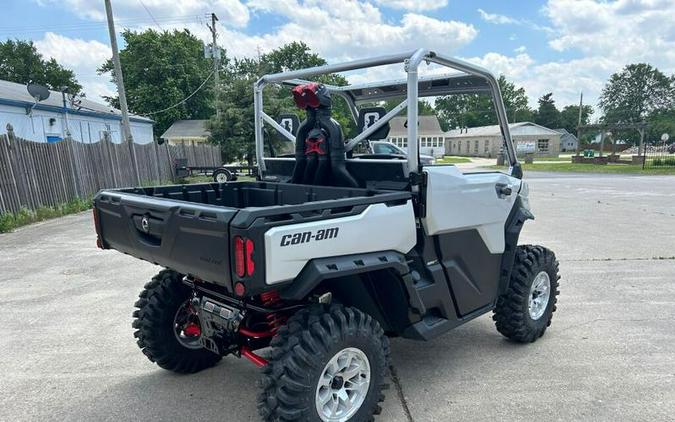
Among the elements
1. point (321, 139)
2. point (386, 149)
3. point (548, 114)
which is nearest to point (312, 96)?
point (321, 139)

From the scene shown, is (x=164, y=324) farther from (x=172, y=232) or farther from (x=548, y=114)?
(x=548, y=114)

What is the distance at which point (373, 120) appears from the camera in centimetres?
349

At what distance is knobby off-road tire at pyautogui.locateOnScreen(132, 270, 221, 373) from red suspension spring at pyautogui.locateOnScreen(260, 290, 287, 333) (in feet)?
2.96

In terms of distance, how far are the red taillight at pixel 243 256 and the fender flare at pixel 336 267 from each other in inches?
11.8

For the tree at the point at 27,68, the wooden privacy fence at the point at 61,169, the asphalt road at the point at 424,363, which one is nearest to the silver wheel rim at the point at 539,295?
the asphalt road at the point at 424,363

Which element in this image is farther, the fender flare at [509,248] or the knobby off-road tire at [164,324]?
the fender flare at [509,248]

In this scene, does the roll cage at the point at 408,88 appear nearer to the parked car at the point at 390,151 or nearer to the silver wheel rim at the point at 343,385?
the parked car at the point at 390,151

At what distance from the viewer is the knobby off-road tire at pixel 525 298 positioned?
3988mm

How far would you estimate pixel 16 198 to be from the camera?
33.1 ft

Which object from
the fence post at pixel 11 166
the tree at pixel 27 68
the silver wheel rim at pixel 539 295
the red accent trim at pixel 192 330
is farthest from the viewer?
the tree at pixel 27 68

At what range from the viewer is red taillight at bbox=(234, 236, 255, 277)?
2.23m

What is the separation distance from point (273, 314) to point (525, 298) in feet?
7.17

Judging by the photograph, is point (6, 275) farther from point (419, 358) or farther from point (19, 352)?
point (419, 358)

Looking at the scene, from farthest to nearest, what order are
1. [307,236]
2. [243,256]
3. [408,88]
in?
1. [408,88]
2. [307,236]
3. [243,256]
